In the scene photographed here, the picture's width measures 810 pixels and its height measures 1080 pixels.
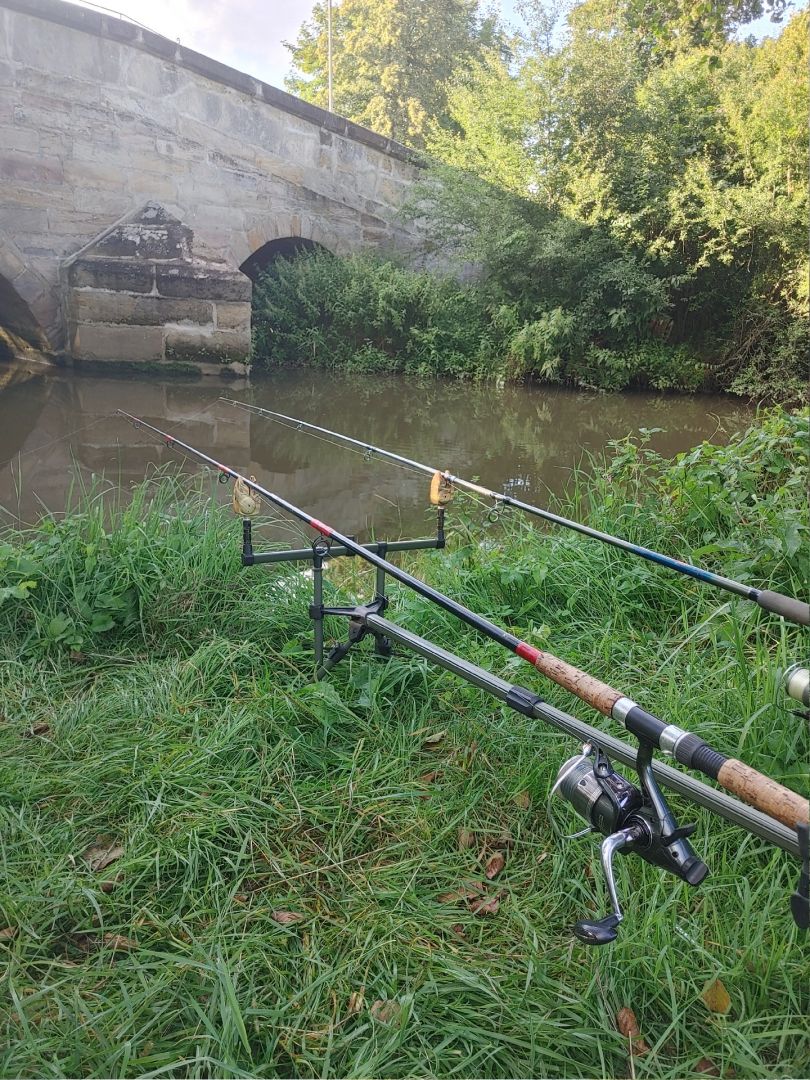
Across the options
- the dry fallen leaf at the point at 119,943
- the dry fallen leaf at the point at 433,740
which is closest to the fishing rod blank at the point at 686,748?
the dry fallen leaf at the point at 433,740

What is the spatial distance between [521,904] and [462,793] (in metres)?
0.40

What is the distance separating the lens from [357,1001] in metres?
1.48

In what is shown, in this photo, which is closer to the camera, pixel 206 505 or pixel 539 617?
pixel 539 617

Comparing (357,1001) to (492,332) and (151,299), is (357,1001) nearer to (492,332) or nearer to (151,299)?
(151,299)

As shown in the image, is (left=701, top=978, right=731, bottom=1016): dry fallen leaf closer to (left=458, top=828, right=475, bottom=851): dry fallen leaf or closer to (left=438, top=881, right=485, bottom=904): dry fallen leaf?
(left=438, top=881, right=485, bottom=904): dry fallen leaf

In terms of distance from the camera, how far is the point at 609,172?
1179 cm

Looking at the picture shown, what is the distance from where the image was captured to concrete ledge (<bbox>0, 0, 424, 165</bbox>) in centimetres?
988

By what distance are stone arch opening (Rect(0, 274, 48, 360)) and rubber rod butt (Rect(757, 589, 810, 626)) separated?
36.7 ft

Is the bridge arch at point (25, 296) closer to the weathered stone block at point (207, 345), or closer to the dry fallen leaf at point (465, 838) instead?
the weathered stone block at point (207, 345)

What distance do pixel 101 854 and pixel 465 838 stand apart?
2.80 feet

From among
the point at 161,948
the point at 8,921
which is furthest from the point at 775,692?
the point at 8,921

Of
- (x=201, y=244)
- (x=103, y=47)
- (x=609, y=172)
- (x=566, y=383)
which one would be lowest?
(x=566, y=383)

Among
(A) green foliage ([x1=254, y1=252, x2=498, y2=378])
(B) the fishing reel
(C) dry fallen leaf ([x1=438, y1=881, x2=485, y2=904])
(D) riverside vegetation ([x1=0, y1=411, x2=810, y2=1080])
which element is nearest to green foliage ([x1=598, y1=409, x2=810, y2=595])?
(D) riverside vegetation ([x1=0, y1=411, x2=810, y2=1080])

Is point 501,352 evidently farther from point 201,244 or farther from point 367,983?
point 367,983
